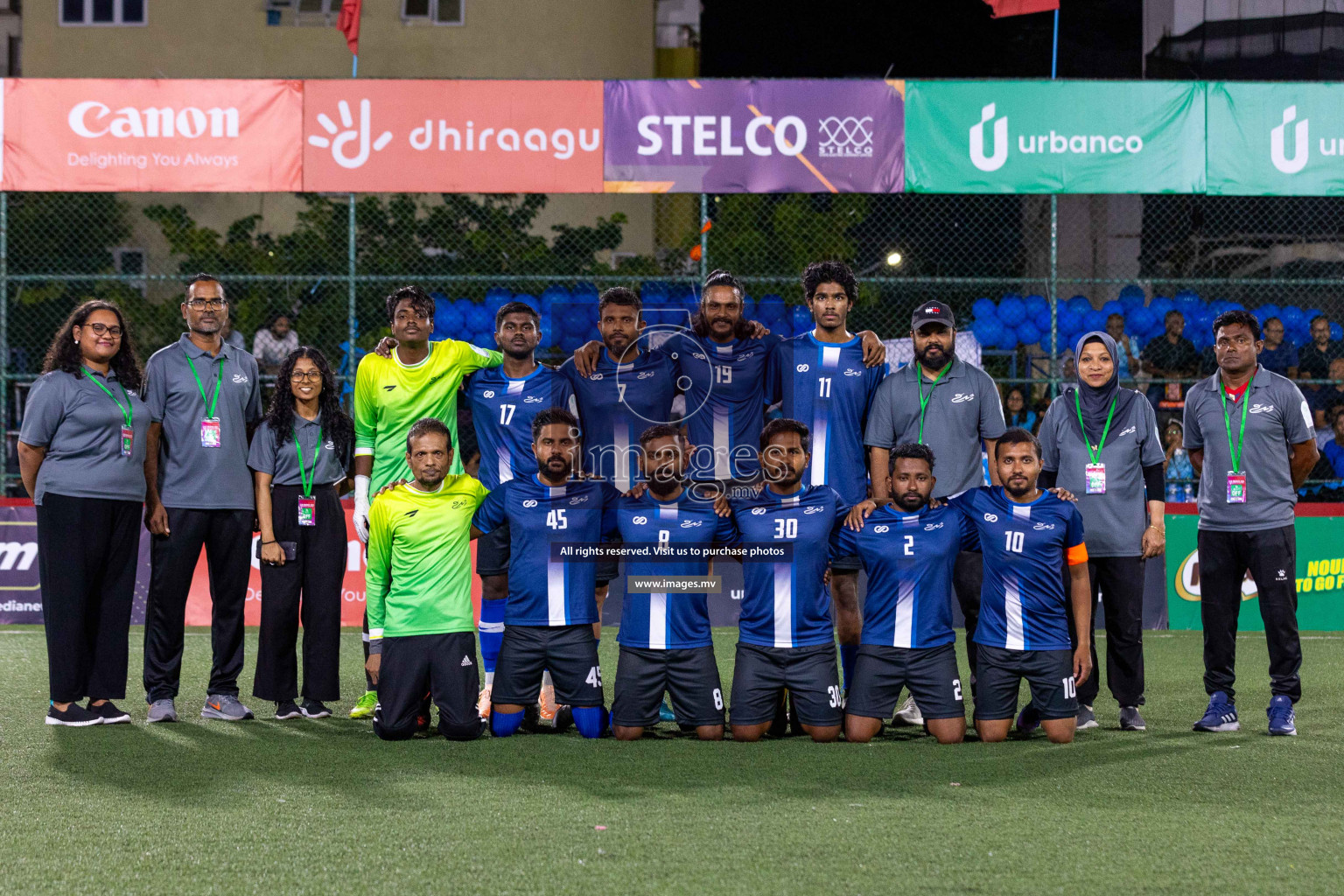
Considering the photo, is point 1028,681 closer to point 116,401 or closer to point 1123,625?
point 1123,625

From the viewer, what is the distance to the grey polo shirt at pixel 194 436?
692cm

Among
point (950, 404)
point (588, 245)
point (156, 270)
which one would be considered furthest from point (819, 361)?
point (156, 270)

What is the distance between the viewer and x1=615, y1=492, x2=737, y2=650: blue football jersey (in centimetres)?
639

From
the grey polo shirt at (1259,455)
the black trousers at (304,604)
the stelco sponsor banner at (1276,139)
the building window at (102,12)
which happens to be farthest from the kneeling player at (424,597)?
the building window at (102,12)

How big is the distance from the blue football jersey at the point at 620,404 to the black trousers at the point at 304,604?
53.5 inches

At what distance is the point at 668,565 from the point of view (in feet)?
21.0

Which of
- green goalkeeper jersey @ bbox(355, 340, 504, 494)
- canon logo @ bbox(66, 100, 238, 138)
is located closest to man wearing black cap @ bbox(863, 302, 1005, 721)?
green goalkeeper jersey @ bbox(355, 340, 504, 494)

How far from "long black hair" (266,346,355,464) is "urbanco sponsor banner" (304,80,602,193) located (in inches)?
210

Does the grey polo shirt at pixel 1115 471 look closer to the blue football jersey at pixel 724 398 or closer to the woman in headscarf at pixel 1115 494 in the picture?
the woman in headscarf at pixel 1115 494

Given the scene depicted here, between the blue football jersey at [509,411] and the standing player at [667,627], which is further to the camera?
the blue football jersey at [509,411]

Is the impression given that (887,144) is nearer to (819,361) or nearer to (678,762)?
(819,361)

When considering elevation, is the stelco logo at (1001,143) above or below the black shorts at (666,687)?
above

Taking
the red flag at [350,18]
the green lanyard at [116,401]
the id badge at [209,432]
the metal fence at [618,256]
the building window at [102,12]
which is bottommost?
the id badge at [209,432]

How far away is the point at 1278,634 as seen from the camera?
6.85 meters
